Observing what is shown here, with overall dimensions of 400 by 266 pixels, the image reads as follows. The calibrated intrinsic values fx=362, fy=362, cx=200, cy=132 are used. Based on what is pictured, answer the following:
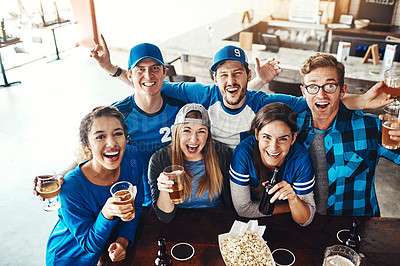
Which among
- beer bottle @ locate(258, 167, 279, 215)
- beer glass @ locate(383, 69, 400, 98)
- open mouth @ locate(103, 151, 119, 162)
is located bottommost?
beer bottle @ locate(258, 167, 279, 215)

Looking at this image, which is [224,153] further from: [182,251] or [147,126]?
[182,251]

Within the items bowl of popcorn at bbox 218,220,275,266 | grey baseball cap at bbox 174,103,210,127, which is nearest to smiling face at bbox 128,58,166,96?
grey baseball cap at bbox 174,103,210,127

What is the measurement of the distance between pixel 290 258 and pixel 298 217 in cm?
27

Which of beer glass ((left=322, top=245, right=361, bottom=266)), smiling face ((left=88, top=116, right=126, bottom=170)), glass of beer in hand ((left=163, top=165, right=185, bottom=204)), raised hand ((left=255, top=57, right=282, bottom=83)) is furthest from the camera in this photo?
raised hand ((left=255, top=57, right=282, bottom=83))

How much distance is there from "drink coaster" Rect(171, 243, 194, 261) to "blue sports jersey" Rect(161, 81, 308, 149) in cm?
92

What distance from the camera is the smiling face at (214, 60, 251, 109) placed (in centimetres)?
251

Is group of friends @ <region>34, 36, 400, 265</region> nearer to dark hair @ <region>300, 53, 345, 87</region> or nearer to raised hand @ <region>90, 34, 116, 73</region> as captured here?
dark hair @ <region>300, 53, 345, 87</region>

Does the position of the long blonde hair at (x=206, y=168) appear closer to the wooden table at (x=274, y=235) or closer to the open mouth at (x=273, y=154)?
the wooden table at (x=274, y=235)

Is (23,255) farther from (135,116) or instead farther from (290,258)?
(290,258)

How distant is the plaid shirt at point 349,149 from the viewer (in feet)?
7.70

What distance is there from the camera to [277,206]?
224cm

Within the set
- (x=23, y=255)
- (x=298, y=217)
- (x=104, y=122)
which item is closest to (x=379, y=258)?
(x=298, y=217)

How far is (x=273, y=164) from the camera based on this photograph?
86.8 inches

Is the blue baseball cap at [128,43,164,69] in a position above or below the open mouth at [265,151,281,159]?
above
